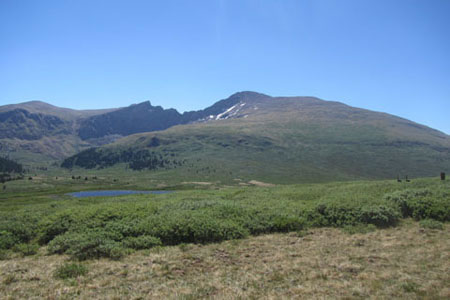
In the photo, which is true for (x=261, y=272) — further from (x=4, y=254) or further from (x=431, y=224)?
(x=4, y=254)

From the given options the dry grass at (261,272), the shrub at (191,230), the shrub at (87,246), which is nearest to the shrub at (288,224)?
the dry grass at (261,272)

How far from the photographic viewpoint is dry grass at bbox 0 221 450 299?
9.59m

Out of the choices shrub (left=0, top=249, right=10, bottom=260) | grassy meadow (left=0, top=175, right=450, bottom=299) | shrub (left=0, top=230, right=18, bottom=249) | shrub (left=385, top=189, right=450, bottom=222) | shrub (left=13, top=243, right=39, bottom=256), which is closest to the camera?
grassy meadow (left=0, top=175, right=450, bottom=299)

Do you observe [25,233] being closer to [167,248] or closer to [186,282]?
[167,248]

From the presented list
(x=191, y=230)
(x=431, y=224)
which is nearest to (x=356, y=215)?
→ (x=431, y=224)

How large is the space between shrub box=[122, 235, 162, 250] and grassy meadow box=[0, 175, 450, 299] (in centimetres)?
5

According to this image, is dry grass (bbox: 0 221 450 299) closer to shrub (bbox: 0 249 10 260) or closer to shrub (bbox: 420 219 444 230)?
shrub (bbox: 0 249 10 260)

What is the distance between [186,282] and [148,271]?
6.57 ft

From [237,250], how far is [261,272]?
9.57 ft

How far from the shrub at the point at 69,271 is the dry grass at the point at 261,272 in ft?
0.89

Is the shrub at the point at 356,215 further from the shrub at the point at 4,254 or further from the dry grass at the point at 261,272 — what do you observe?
the shrub at the point at 4,254

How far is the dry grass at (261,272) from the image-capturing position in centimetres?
959

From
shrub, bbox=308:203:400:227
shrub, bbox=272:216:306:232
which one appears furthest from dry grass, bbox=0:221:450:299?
shrub, bbox=308:203:400:227

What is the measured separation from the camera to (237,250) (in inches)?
555
